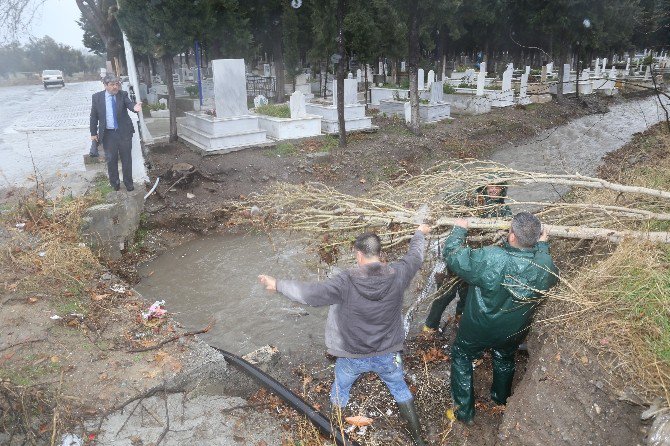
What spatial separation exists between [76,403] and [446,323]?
404 cm

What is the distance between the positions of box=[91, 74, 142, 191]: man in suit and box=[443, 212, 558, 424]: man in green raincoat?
5.62m

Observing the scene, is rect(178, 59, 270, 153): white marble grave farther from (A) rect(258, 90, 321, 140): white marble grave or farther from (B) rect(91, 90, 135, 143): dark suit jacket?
(B) rect(91, 90, 135, 143): dark suit jacket

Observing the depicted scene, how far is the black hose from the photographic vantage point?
3461mm

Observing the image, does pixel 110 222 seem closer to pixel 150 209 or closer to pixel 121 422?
pixel 150 209

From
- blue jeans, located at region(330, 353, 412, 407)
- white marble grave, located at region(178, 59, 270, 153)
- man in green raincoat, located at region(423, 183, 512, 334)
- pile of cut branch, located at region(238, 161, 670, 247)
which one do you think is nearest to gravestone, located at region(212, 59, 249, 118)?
white marble grave, located at region(178, 59, 270, 153)

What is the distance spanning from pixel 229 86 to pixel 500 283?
1038 cm

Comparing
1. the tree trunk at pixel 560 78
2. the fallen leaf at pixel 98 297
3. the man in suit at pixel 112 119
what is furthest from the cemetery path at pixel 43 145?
the tree trunk at pixel 560 78

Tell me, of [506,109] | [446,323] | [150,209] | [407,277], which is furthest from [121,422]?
[506,109]

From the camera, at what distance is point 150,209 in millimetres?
8977

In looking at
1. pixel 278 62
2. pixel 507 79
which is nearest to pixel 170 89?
pixel 278 62

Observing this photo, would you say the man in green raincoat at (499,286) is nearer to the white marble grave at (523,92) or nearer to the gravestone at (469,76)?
the white marble grave at (523,92)

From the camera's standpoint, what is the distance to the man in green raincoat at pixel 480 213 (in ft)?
15.6

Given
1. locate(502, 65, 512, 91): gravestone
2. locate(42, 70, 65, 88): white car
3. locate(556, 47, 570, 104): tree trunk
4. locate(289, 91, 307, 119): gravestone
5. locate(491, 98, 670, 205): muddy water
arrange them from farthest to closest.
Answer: locate(42, 70, 65, 88): white car
locate(556, 47, 570, 104): tree trunk
locate(502, 65, 512, 91): gravestone
locate(289, 91, 307, 119): gravestone
locate(491, 98, 670, 205): muddy water

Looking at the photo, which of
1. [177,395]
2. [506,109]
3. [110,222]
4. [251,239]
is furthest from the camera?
[506,109]
